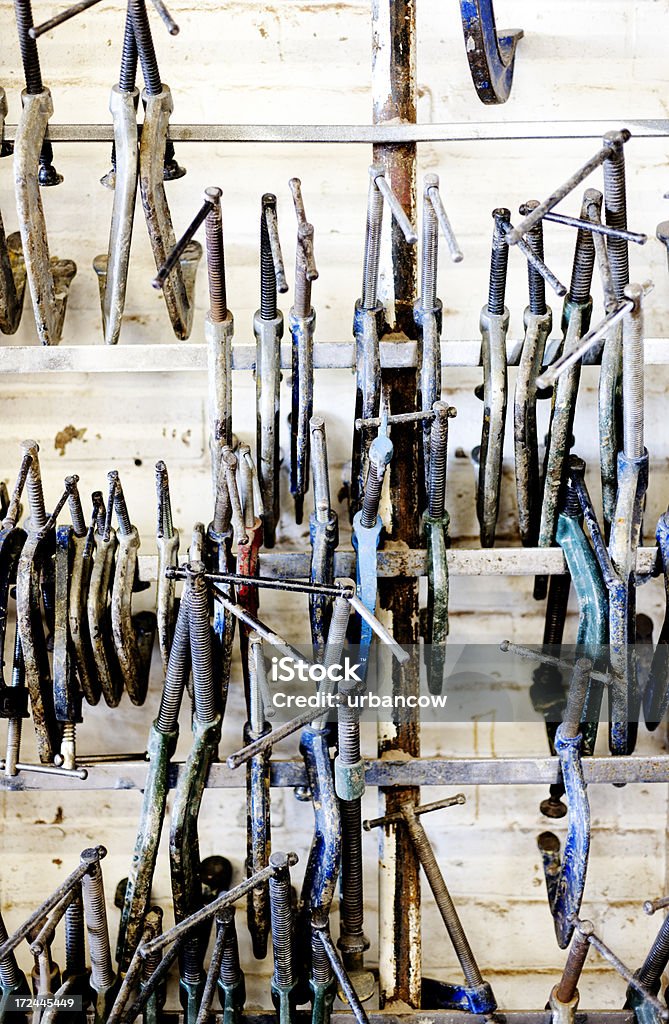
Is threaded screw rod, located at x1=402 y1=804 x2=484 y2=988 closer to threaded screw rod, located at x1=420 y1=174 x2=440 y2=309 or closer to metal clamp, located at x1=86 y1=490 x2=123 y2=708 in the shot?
metal clamp, located at x1=86 y1=490 x2=123 y2=708

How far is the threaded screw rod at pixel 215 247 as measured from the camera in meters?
1.37

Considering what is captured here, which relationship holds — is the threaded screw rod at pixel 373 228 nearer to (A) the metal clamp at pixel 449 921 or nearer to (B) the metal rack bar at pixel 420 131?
(B) the metal rack bar at pixel 420 131

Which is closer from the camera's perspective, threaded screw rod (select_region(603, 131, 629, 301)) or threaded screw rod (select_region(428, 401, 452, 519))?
threaded screw rod (select_region(603, 131, 629, 301))

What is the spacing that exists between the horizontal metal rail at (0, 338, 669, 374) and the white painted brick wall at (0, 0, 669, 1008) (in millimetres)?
178

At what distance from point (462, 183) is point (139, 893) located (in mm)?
1220

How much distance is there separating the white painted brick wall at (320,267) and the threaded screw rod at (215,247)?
342 mm

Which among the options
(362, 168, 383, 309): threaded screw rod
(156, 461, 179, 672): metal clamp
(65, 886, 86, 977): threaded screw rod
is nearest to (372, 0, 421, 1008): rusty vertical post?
(362, 168, 383, 309): threaded screw rod

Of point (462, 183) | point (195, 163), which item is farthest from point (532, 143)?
point (195, 163)

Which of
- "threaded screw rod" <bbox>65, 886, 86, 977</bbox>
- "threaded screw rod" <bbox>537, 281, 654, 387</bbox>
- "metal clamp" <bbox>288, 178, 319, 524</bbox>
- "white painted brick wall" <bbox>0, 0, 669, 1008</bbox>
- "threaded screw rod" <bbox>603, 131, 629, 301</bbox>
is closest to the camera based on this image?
"threaded screw rod" <bbox>537, 281, 654, 387</bbox>

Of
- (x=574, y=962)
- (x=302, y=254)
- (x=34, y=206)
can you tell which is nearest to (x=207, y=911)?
(x=574, y=962)

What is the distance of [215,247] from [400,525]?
0.52m

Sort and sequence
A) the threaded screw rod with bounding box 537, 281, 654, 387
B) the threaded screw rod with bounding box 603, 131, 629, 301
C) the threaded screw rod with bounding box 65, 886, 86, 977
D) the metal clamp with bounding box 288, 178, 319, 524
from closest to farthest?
the threaded screw rod with bounding box 537, 281, 654, 387
the threaded screw rod with bounding box 603, 131, 629, 301
the metal clamp with bounding box 288, 178, 319, 524
the threaded screw rod with bounding box 65, 886, 86, 977

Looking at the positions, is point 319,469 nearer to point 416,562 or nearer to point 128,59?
point 416,562

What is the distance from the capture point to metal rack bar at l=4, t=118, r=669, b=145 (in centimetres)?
153
